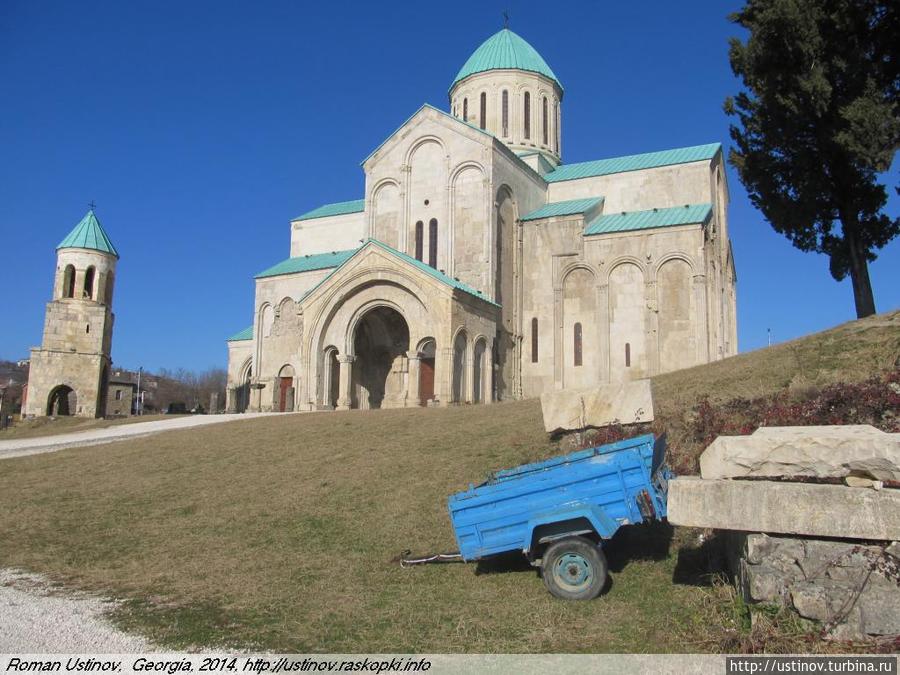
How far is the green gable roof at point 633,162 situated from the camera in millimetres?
31484

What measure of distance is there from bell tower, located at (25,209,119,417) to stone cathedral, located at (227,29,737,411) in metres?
9.32

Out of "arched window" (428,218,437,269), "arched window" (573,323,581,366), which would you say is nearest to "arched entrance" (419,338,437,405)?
"arched window" (428,218,437,269)

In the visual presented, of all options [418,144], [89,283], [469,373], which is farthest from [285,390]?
[89,283]

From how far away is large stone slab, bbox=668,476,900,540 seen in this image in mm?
4914

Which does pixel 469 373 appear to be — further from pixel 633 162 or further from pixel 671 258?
pixel 633 162

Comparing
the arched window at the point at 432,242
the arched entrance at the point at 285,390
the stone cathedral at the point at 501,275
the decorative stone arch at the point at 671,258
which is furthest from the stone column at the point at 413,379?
the decorative stone arch at the point at 671,258

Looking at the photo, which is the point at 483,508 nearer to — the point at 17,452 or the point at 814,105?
the point at 814,105

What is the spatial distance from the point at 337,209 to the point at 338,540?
31.0 m

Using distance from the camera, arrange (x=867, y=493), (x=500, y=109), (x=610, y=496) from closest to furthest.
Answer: (x=867, y=493) → (x=610, y=496) → (x=500, y=109)

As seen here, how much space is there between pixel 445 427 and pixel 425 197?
1706 centimetres

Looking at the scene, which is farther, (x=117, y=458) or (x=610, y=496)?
(x=117, y=458)

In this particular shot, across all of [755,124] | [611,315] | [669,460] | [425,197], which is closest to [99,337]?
[425,197]

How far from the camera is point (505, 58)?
35.7m

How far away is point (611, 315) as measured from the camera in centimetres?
2869
